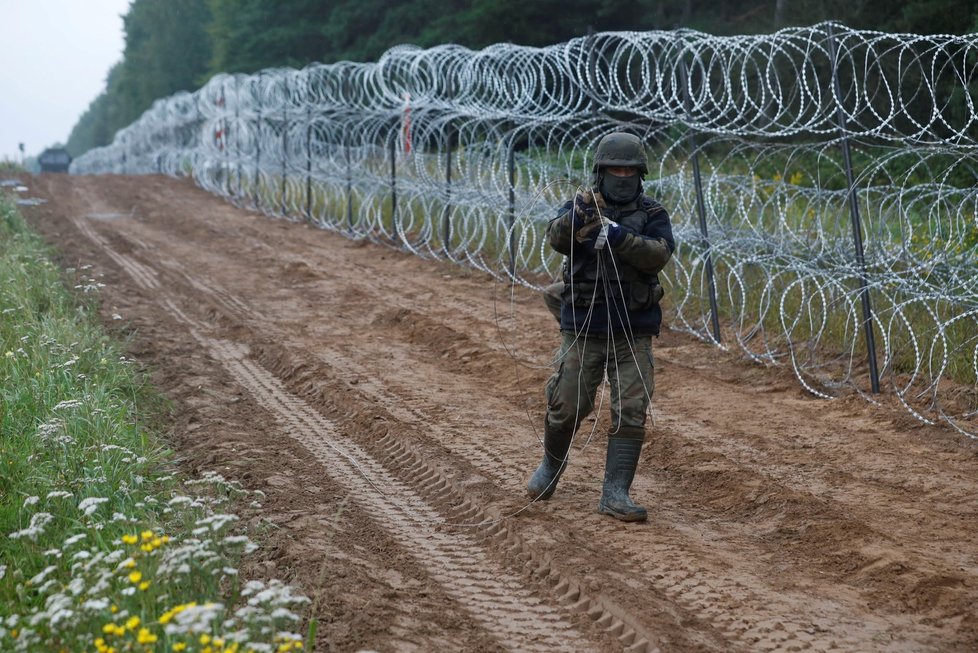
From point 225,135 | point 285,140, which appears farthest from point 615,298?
point 225,135

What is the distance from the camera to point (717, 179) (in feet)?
32.1

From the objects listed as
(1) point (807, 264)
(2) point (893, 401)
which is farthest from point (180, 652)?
(1) point (807, 264)

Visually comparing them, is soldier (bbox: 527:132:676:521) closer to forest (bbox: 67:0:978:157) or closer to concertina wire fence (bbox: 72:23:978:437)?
concertina wire fence (bbox: 72:23:978:437)

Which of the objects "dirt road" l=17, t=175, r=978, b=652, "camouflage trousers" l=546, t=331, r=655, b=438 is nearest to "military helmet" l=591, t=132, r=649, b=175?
"camouflage trousers" l=546, t=331, r=655, b=438

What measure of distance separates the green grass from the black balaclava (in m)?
2.20

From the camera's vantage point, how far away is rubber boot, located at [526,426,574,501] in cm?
579

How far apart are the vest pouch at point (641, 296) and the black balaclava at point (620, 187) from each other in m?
0.41

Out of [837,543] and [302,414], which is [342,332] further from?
[837,543]

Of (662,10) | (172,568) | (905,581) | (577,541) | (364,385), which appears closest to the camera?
(172,568)

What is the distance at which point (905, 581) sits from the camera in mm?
4746

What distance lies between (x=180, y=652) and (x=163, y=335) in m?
7.35

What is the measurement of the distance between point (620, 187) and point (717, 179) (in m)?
4.63

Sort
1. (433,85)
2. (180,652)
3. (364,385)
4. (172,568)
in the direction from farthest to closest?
(433,85)
(364,385)
(172,568)
(180,652)

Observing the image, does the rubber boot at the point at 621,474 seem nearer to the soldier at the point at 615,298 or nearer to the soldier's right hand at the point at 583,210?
the soldier at the point at 615,298
